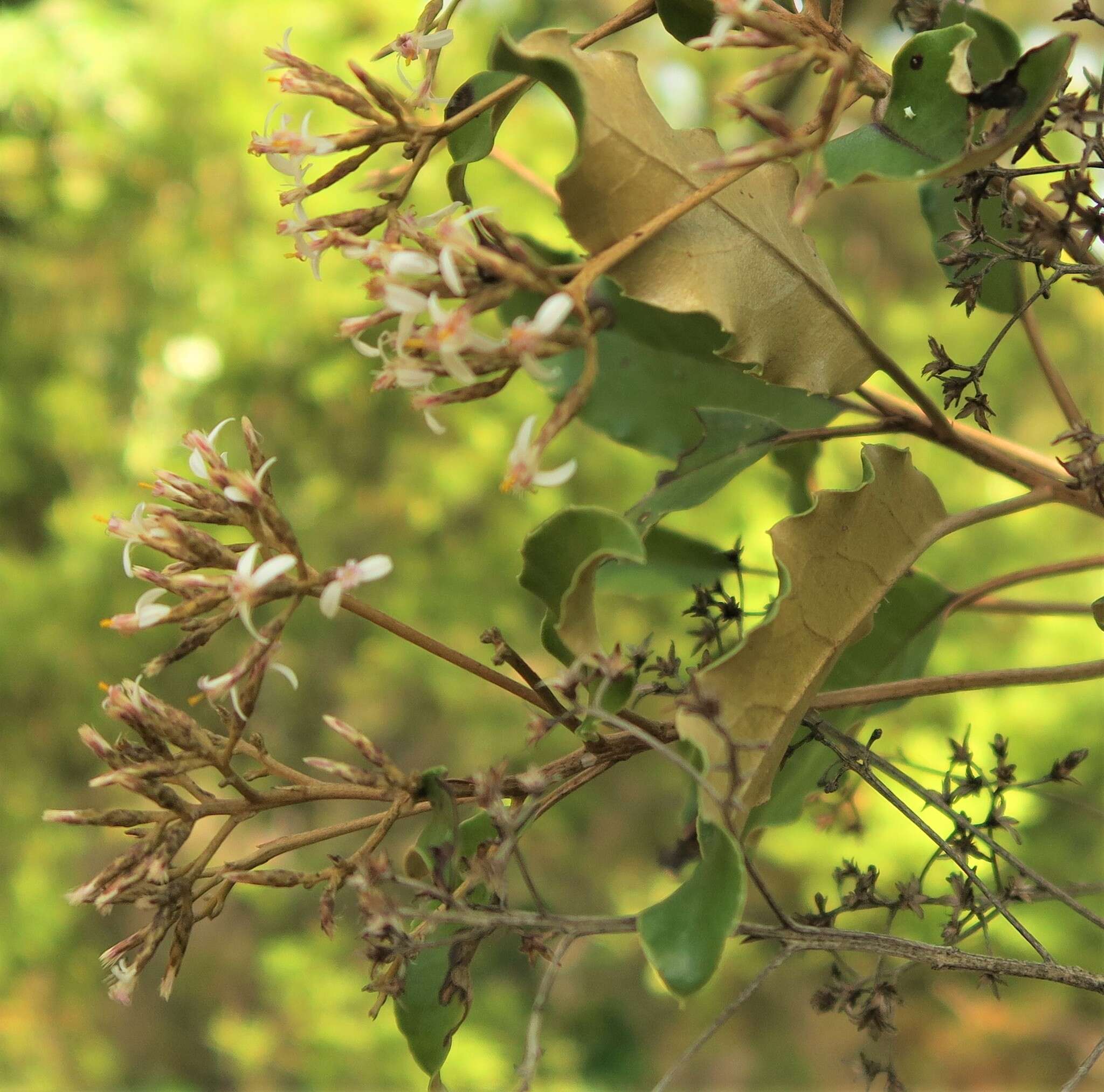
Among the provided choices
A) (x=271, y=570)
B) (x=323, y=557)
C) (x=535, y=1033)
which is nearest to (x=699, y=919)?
(x=535, y=1033)

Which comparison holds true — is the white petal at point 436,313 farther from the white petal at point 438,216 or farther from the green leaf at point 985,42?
the green leaf at point 985,42

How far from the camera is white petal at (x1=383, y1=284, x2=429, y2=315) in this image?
31 cm

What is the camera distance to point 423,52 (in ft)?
1.34

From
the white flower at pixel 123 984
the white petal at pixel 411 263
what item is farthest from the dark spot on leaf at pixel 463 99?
the white flower at pixel 123 984

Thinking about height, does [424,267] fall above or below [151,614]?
above

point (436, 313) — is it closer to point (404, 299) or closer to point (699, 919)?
point (404, 299)

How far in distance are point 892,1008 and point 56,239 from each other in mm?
2896

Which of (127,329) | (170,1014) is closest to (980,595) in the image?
(127,329)

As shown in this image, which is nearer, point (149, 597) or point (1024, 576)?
point (149, 597)

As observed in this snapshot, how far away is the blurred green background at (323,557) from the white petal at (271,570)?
4.81 ft

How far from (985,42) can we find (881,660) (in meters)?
0.27

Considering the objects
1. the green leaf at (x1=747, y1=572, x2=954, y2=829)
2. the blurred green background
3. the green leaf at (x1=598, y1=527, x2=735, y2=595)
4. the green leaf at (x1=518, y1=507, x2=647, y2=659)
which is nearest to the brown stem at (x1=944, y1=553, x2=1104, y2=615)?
the green leaf at (x1=747, y1=572, x2=954, y2=829)

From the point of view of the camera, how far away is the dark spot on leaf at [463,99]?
394 mm

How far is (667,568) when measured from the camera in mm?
521
